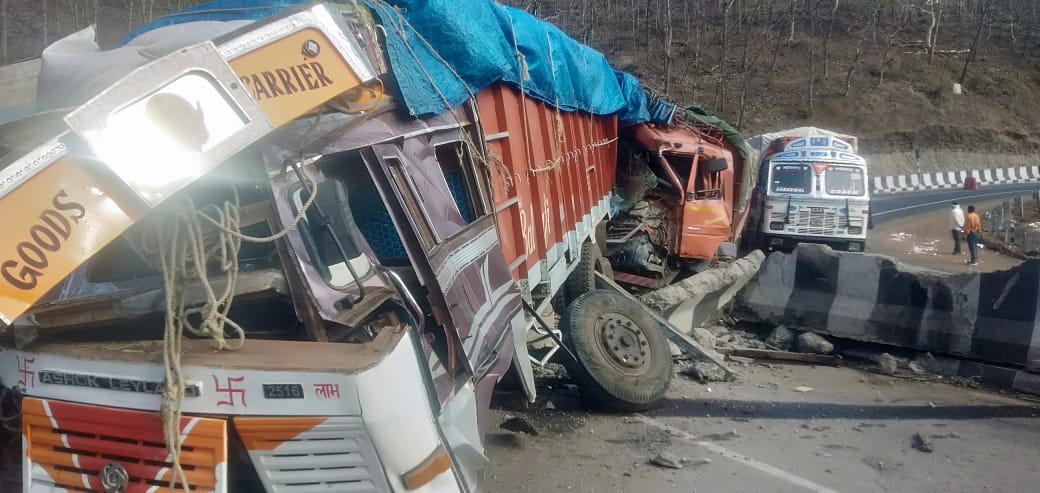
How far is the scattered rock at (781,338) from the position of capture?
27.2 feet

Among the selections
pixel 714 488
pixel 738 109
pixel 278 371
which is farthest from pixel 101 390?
pixel 738 109

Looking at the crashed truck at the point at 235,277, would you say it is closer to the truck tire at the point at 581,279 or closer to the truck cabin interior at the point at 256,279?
the truck cabin interior at the point at 256,279

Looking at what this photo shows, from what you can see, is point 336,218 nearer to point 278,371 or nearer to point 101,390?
point 278,371

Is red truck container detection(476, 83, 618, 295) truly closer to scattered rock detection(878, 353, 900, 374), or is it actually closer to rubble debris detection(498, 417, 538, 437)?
rubble debris detection(498, 417, 538, 437)

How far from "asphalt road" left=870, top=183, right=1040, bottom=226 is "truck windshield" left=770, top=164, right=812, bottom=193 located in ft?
28.5

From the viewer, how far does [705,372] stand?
22.7 ft

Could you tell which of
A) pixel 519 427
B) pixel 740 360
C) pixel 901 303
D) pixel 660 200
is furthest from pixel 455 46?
pixel 660 200

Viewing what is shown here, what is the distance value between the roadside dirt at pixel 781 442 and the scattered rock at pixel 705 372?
14 cm

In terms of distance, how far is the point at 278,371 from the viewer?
8.16 ft

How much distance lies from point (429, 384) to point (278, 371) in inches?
22.5

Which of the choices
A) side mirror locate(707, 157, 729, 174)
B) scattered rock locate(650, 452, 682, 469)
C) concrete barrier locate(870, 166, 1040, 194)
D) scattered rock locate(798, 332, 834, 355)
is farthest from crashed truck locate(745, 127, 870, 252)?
concrete barrier locate(870, 166, 1040, 194)

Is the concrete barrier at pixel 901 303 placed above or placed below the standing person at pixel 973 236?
below

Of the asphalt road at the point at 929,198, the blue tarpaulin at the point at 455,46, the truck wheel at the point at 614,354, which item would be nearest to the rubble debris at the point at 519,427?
the truck wheel at the point at 614,354

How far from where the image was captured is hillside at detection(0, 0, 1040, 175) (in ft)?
103
